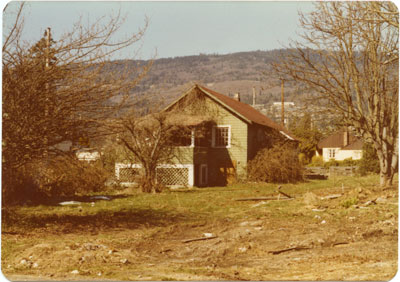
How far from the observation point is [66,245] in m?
9.30

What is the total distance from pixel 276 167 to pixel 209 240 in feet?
47.1

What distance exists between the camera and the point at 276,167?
2439 cm

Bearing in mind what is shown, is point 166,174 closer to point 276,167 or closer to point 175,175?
point 175,175

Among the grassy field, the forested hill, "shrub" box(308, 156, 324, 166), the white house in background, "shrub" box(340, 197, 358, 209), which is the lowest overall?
the grassy field

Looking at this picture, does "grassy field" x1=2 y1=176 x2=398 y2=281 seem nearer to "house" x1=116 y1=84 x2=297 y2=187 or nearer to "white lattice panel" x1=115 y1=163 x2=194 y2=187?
"white lattice panel" x1=115 y1=163 x2=194 y2=187

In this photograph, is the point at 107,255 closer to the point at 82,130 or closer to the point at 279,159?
the point at 82,130

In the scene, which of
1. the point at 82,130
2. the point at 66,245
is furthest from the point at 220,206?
the point at 66,245

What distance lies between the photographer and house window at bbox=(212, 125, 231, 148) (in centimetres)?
2822

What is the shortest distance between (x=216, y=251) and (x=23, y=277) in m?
3.94

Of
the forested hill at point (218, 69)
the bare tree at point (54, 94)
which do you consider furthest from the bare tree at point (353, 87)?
the bare tree at point (54, 94)

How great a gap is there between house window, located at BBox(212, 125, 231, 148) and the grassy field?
36.3ft

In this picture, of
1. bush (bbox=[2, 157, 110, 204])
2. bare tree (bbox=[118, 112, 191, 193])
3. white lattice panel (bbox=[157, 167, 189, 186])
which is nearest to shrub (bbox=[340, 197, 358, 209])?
bush (bbox=[2, 157, 110, 204])

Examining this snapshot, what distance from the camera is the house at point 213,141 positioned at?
85.3 feet

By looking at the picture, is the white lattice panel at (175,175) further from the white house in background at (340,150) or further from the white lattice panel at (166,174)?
the white house in background at (340,150)
